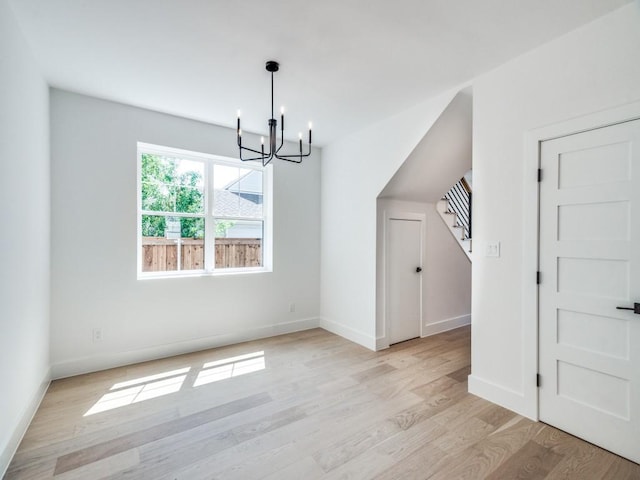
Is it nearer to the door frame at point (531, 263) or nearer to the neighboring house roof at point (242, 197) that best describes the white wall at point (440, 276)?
the door frame at point (531, 263)

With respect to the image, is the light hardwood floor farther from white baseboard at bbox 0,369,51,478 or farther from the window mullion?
the window mullion

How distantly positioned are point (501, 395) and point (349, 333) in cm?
192

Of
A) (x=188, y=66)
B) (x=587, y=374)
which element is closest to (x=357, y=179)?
(x=188, y=66)

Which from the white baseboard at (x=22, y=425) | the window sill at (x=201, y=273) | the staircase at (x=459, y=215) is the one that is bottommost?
the white baseboard at (x=22, y=425)

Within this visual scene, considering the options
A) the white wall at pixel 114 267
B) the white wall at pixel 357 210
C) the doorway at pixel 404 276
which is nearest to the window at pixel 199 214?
the white wall at pixel 114 267

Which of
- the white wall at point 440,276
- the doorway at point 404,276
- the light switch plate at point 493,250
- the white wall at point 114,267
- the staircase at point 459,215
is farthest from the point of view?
the staircase at point 459,215

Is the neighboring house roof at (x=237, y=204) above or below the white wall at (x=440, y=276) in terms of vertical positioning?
above

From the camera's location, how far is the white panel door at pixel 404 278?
3842 mm

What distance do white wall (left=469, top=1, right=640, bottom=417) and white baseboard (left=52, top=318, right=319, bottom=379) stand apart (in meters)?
2.44

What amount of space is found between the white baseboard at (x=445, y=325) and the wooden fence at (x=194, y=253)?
8.29 feet

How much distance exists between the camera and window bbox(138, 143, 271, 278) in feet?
11.5

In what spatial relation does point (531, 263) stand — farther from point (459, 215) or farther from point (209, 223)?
point (209, 223)

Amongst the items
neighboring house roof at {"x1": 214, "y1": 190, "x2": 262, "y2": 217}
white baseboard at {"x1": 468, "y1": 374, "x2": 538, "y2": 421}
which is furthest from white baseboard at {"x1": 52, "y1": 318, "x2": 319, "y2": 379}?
white baseboard at {"x1": 468, "y1": 374, "x2": 538, "y2": 421}

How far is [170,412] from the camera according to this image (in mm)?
2393
